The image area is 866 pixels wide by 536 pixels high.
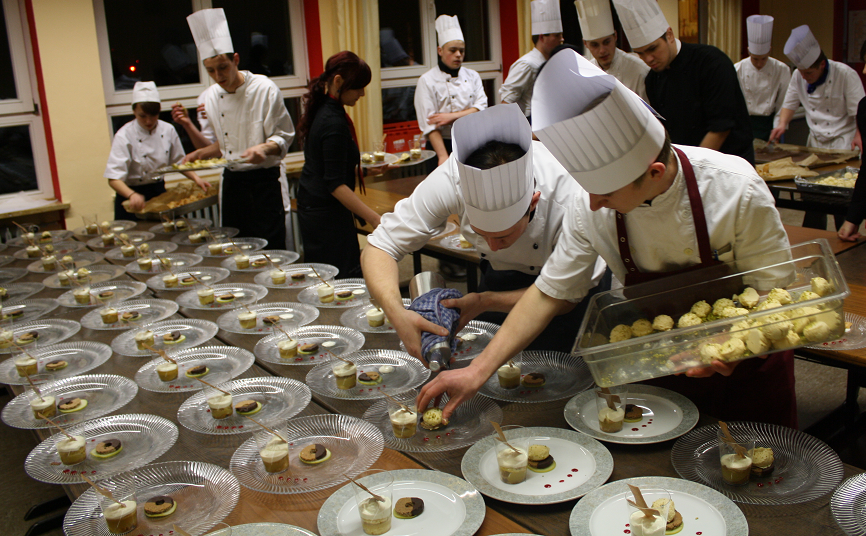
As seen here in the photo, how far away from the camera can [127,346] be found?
91.4 inches

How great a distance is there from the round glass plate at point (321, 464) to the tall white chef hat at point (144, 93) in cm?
356

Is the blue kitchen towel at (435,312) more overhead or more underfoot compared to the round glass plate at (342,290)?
more overhead

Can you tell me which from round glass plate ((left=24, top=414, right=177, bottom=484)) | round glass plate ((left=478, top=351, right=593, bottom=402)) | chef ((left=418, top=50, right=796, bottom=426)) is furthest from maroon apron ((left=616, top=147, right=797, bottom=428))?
round glass plate ((left=24, top=414, right=177, bottom=484))

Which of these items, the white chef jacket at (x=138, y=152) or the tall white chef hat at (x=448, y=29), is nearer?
the white chef jacket at (x=138, y=152)

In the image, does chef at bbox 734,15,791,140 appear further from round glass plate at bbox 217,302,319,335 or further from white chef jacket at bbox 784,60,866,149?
round glass plate at bbox 217,302,319,335

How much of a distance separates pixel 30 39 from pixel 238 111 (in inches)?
83.6

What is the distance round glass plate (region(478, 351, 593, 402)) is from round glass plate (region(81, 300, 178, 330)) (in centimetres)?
135

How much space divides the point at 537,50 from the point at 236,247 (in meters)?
2.62

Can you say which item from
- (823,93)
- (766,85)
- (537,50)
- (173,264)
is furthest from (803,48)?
(173,264)

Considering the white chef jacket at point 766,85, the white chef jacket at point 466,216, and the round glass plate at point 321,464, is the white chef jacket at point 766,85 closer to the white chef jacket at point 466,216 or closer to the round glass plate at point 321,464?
the white chef jacket at point 466,216

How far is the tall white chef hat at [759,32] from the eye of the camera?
5.68 metres

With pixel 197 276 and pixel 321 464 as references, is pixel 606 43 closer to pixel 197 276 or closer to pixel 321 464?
pixel 197 276

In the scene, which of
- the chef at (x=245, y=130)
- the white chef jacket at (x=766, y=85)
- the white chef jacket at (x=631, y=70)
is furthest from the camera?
the white chef jacket at (x=766, y=85)

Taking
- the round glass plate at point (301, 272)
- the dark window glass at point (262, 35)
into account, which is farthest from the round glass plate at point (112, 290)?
the dark window glass at point (262, 35)
